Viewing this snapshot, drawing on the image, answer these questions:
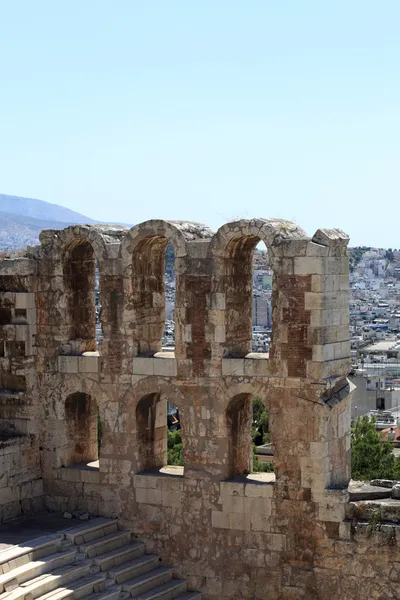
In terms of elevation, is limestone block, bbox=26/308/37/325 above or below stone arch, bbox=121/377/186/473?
above

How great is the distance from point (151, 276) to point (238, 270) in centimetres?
190

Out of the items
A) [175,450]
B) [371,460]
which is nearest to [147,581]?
[371,460]

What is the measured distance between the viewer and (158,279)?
21.6 meters

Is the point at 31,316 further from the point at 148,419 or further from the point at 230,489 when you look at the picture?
the point at 230,489

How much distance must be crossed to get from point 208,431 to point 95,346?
341 centimetres

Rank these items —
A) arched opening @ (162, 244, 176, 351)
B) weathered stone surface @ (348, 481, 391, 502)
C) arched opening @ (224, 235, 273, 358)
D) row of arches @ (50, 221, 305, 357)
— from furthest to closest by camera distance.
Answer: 1. arched opening @ (162, 244, 176, 351)
2. arched opening @ (224, 235, 273, 358)
3. row of arches @ (50, 221, 305, 357)
4. weathered stone surface @ (348, 481, 391, 502)

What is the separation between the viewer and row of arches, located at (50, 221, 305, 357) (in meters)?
20.0

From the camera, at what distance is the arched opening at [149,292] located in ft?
68.9

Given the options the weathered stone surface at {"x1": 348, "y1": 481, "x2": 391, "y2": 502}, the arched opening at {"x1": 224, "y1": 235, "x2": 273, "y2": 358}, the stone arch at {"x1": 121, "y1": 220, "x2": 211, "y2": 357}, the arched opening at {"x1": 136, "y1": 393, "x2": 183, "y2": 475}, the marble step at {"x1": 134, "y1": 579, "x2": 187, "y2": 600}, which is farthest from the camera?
→ the arched opening at {"x1": 136, "y1": 393, "x2": 183, "y2": 475}

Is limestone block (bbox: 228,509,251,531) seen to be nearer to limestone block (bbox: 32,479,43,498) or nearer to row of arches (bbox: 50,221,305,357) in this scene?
row of arches (bbox: 50,221,305,357)

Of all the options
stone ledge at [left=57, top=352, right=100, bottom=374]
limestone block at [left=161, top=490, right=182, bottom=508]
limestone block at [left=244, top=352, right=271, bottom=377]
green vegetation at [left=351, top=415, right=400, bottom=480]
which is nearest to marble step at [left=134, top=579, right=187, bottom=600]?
limestone block at [left=161, top=490, right=182, bottom=508]

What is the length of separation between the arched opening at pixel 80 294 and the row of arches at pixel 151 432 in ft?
3.44

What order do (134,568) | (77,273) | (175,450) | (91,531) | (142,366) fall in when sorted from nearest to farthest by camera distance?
(134,568), (91,531), (142,366), (77,273), (175,450)

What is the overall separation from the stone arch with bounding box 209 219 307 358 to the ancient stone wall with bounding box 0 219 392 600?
2 centimetres
